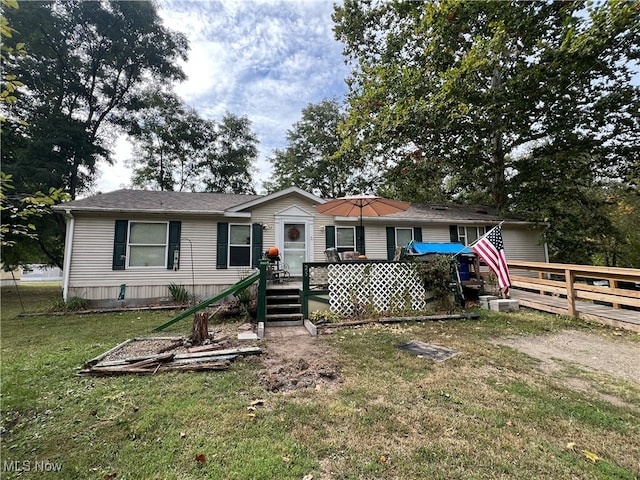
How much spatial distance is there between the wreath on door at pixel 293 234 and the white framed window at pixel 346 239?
154 cm

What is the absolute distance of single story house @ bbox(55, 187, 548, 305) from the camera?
8453mm

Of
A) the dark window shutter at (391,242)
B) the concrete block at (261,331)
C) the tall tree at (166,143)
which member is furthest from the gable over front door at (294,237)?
the tall tree at (166,143)

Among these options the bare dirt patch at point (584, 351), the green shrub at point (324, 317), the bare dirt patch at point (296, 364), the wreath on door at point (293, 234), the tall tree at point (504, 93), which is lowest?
the bare dirt patch at point (584, 351)

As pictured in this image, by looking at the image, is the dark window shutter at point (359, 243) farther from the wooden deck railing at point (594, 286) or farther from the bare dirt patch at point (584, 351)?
the bare dirt patch at point (584, 351)

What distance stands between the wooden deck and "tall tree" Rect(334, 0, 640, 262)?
6.27 meters

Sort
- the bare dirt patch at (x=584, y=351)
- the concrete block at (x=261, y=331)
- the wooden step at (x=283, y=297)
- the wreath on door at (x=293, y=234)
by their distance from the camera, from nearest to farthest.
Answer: the bare dirt patch at (x=584, y=351)
the concrete block at (x=261, y=331)
the wooden step at (x=283, y=297)
the wreath on door at (x=293, y=234)

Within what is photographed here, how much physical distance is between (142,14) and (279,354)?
21.2 metres

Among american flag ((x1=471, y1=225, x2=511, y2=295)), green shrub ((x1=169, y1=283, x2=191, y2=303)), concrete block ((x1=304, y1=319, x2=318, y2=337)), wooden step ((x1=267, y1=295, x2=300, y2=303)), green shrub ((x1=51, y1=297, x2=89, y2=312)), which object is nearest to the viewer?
concrete block ((x1=304, y1=319, x2=318, y2=337))

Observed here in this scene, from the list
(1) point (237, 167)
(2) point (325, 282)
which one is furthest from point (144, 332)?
(1) point (237, 167)

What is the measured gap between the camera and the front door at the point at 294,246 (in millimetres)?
9875

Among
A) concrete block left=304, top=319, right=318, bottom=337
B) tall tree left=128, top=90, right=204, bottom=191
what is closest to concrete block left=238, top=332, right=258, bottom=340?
concrete block left=304, top=319, right=318, bottom=337

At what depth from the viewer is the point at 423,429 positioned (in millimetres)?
2307

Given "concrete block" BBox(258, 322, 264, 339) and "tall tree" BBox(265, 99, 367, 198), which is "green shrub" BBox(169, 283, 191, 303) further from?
"tall tree" BBox(265, 99, 367, 198)

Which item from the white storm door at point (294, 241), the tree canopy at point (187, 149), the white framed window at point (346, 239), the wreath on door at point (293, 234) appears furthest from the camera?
the tree canopy at point (187, 149)
